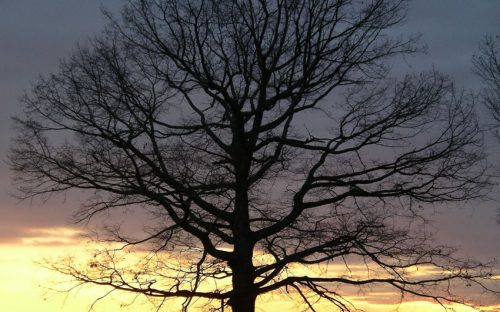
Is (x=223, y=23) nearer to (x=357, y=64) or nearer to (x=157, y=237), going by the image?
(x=357, y=64)

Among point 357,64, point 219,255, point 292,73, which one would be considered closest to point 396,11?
point 357,64

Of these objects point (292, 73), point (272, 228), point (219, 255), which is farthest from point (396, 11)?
point (219, 255)

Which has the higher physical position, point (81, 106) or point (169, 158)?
point (81, 106)

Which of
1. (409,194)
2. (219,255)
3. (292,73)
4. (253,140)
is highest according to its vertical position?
(292,73)

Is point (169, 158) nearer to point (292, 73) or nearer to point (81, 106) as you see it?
point (81, 106)

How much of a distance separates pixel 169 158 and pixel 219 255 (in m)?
2.66

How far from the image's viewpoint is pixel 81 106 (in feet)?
61.5

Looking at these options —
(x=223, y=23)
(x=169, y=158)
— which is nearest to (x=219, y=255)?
(x=169, y=158)

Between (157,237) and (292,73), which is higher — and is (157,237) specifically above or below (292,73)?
below

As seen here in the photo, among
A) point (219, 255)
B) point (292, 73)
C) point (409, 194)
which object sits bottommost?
point (219, 255)

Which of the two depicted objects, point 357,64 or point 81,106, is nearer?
point 81,106

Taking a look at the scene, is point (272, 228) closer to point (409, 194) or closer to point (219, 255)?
point (219, 255)

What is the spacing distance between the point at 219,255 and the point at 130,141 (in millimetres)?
3515

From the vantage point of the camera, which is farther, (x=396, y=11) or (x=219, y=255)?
(x=396, y=11)
